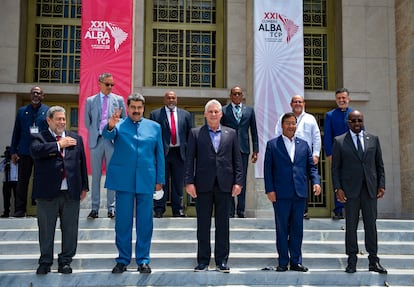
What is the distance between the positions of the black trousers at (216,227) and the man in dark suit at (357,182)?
1.44 m

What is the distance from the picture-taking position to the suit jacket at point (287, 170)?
21.2 ft

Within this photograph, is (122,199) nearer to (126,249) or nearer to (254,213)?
(126,249)

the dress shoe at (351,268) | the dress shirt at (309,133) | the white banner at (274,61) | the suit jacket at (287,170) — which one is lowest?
the dress shoe at (351,268)

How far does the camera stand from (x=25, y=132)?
8609mm

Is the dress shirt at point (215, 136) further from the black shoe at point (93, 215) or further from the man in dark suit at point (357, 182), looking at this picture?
the black shoe at point (93, 215)

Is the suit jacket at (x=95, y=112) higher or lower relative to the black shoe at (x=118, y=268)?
higher

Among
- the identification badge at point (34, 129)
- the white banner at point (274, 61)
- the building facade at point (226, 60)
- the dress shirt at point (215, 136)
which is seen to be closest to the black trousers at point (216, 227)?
the dress shirt at point (215, 136)

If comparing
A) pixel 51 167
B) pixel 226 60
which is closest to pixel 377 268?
pixel 51 167

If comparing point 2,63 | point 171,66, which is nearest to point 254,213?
point 171,66

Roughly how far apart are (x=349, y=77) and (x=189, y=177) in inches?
292

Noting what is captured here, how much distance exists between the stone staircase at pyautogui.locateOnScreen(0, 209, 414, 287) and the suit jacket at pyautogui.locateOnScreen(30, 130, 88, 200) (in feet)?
3.09

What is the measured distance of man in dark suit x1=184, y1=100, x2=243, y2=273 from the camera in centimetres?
Answer: 625

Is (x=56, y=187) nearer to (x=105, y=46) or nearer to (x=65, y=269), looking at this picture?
(x=65, y=269)

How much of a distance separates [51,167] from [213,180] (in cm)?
188
